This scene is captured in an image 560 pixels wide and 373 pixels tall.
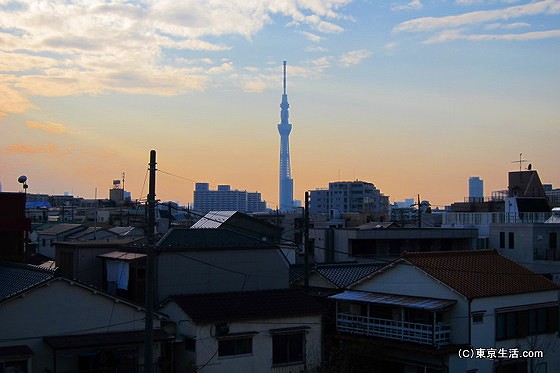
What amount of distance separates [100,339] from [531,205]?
A: 4661 cm

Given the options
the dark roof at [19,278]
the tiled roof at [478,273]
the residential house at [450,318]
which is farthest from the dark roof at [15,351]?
the tiled roof at [478,273]

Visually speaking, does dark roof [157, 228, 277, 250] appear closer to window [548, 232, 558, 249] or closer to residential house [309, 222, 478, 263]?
residential house [309, 222, 478, 263]

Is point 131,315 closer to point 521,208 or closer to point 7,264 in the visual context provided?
point 7,264

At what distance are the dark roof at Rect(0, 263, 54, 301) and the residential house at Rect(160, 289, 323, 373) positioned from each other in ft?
15.8

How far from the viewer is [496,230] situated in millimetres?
50625

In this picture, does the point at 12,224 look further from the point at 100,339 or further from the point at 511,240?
the point at 511,240

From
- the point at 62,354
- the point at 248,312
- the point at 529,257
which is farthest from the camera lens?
the point at 529,257

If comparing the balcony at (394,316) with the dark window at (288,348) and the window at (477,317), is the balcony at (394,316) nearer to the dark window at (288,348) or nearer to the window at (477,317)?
the window at (477,317)

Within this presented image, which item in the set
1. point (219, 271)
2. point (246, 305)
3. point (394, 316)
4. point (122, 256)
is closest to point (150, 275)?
point (246, 305)

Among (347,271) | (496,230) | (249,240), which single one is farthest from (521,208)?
(249,240)

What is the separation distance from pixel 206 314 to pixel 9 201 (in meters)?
15.1

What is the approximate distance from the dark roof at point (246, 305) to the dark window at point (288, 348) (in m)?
0.84

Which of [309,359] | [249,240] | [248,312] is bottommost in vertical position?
[309,359]

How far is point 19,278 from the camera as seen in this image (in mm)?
25359
